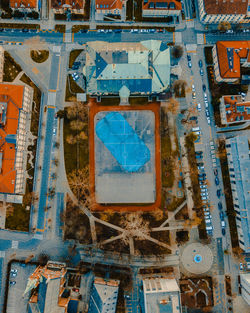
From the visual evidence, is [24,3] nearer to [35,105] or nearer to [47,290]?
[35,105]

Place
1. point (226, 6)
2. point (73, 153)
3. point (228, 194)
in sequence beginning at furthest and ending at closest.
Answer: point (73, 153) → point (228, 194) → point (226, 6)

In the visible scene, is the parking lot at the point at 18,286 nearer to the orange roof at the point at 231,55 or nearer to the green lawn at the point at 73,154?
the green lawn at the point at 73,154

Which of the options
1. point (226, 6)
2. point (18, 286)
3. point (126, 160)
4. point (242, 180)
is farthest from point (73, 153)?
point (226, 6)

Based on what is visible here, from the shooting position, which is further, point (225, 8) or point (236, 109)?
point (225, 8)

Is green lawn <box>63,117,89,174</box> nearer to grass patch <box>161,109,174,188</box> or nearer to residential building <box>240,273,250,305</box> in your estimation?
grass patch <box>161,109,174,188</box>

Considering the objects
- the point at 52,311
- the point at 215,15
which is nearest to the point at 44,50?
the point at 215,15

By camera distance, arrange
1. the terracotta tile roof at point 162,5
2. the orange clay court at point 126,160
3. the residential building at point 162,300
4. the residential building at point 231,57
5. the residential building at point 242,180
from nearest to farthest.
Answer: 1. the residential building at point 162,300
2. the residential building at point 242,180
3. the residential building at point 231,57
4. the terracotta tile roof at point 162,5
5. the orange clay court at point 126,160

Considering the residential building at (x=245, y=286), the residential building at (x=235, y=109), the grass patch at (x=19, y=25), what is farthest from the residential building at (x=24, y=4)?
the residential building at (x=245, y=286)
